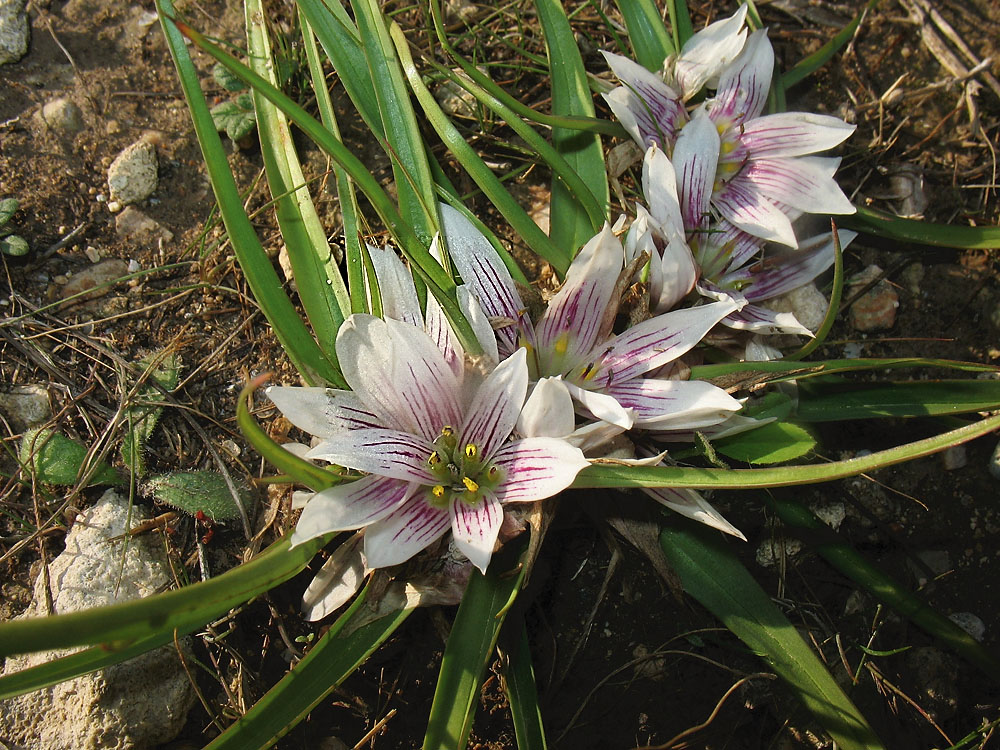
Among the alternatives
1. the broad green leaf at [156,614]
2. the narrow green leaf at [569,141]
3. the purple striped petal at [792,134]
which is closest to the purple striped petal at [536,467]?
the broad green leaf at [156,614]

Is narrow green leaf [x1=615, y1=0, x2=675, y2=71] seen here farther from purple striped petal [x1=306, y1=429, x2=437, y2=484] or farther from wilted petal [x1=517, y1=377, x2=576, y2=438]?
purple striped petal [x1=306, y1=429, x2=437, y2=484]

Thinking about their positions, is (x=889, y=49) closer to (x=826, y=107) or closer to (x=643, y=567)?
(x=826, y=107)

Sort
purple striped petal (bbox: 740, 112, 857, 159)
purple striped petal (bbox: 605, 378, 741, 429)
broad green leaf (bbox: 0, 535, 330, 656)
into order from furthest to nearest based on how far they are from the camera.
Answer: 1. purple striped petal (bbox: 740, 112, 857, 159)
2. purple striped petal (bbox: 605, 378, 741, 429)
3. broad green leaf (bbox: 0, 535, 330, 656)

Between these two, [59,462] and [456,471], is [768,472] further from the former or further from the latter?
[59,462]

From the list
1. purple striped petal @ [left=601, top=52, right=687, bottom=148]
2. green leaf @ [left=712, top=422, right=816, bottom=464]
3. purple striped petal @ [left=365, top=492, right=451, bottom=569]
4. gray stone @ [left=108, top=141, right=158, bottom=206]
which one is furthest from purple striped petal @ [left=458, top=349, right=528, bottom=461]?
gray stone @ [left=108, top=141, right=158, bottom=206]

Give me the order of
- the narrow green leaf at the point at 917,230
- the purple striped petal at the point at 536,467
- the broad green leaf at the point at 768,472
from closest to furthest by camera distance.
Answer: the broad green leaf at the point at 768,472 < the purple striped petal at the point at 536,467 < the narrow green leaf at the point at 917,230

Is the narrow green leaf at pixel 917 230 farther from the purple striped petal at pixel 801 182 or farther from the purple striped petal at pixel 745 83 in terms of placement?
the purple striped petal at pixel 745 83
